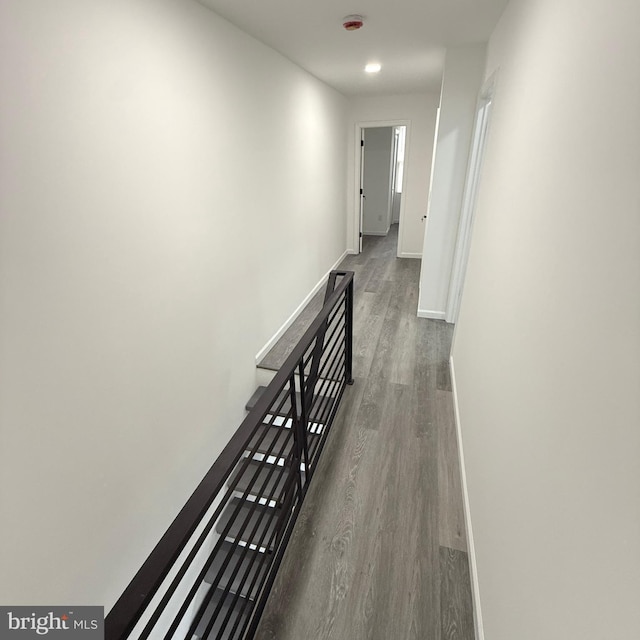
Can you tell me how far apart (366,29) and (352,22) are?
0.25 meters

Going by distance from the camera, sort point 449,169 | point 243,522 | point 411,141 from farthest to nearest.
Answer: point 411,141
point 449,169
point 243,522

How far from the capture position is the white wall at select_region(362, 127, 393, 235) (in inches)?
268

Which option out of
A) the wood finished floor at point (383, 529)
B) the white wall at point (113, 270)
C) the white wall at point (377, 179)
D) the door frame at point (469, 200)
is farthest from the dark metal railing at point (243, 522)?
the white wall at point (377, 179)

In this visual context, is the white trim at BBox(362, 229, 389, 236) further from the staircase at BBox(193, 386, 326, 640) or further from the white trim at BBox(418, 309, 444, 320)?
the staircase at BBox(193, 386, 326, 640)

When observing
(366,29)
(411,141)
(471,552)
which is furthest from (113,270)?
(411,141)

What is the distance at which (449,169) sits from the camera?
130 inches

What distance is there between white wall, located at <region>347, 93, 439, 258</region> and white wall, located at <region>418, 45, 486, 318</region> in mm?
2190

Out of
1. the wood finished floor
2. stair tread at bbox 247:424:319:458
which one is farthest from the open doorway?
stair tread at bbox 247:424:319:458

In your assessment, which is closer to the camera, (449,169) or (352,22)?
(352,22)

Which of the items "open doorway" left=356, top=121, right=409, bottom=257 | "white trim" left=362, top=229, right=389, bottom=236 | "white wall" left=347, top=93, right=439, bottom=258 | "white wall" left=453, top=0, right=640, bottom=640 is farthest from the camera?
"white trim" left=362, top=229, right=389, bottom=236

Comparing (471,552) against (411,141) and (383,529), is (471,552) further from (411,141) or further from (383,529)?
(411,141)

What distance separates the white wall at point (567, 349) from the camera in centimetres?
61

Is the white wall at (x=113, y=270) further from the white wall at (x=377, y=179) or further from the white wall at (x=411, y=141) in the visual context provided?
the white wall at (x=377, y=179)
